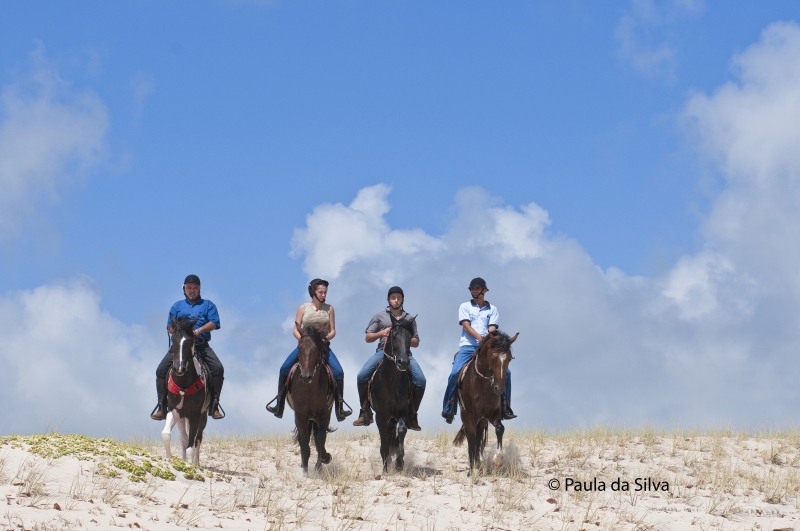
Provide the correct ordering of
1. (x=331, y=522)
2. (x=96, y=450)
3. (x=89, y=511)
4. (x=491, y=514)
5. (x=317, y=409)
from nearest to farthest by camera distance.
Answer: (x=89, y=511) → (x=331, y=522) → (x=491, y=514) → (x=96, y=450) → (x=317, y=409)

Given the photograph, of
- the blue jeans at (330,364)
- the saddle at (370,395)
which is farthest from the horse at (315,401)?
the saddle at (370,395)

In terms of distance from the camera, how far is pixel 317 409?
15.9 meters

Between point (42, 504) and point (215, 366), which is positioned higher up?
point (215, 366)

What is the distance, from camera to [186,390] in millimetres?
15586

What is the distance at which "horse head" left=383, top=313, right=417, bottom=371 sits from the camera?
15.1m

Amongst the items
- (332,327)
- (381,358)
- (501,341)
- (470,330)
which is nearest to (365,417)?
(381,358)

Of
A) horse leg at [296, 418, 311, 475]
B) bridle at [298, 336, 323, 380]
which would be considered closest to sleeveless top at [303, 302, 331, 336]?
bridle at [298, 336, 323, 380]

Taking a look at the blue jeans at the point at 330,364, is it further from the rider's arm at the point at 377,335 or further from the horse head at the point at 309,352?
the rider's arm at the point at 377,335

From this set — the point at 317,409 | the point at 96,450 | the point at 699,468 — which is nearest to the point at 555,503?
the point at 317,409

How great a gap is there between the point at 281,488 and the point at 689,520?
20.0 feet

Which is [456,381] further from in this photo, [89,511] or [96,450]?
[89,511]

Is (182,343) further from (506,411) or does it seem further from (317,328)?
(506,411)

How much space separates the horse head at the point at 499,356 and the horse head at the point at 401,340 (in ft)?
4.51

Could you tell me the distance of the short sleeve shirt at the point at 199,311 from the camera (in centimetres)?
1606
